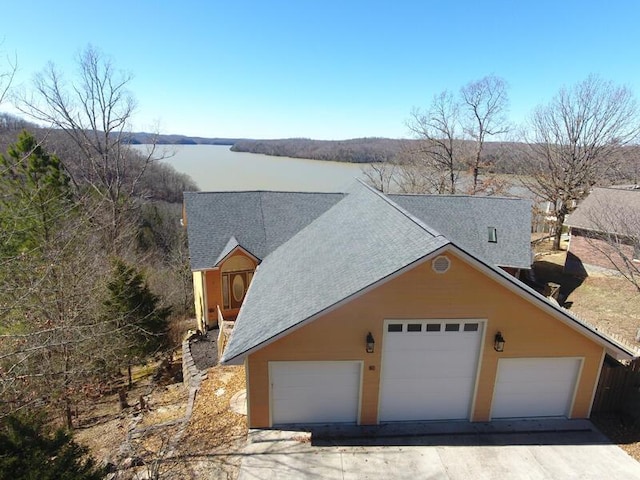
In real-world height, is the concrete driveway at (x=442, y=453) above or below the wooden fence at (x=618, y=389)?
below

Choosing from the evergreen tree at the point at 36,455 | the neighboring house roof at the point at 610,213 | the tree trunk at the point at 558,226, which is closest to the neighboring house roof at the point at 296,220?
the neighboring house roof at the point at 610,213

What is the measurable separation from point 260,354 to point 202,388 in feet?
12.8

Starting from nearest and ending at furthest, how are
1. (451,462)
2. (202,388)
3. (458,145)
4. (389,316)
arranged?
(451,462) < (389,316) < (202,388) < (458,145)

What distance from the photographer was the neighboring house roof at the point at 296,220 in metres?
15.9

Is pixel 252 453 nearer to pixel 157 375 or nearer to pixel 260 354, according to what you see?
pixel 260 354

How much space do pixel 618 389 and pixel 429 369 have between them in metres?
5.11

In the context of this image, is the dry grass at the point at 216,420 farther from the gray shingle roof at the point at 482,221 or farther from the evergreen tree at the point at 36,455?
the gray shingle roof at the point at 482,221

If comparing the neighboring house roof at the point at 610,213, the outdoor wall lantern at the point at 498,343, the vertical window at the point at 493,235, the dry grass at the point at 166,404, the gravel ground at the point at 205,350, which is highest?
the neighboring house roof at the point at 610,213

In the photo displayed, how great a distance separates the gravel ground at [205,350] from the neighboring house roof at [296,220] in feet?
9.52

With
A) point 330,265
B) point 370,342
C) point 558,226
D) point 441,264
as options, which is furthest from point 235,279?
point 558,226

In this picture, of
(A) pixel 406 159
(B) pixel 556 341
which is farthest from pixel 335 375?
(A) pixel 406 159

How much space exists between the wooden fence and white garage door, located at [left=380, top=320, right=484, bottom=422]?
3.49 metres

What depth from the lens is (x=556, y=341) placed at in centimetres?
898

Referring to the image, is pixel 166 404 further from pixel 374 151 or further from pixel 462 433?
pixel 374 151
